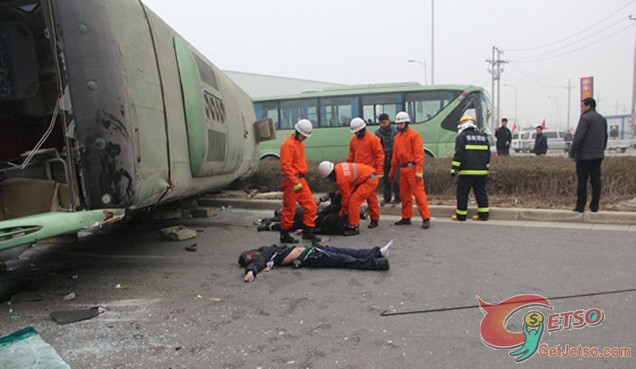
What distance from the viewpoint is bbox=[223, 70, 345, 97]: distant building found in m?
33.4

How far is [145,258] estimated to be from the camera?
4.93 m

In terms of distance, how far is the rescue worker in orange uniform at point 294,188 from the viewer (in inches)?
215

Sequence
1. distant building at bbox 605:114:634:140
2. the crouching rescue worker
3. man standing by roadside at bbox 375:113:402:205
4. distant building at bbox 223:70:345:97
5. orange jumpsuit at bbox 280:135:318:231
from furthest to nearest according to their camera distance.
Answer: distant building at bbox 605:114:634:140
distant building at bbox 223:70:345:97
man standing by roadside at bbox 375:113:402:205
orange jumpsuit at bbox 280:135:318:231
the crouching rescue worker

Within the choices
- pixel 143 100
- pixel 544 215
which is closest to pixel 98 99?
pixel 143 100

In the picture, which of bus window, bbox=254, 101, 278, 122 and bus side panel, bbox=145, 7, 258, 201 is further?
bus window, bbox=254, 101, 278, 122

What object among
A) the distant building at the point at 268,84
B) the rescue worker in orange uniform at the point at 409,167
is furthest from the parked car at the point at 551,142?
the rescue worker in orange uniform at the point at 409,167

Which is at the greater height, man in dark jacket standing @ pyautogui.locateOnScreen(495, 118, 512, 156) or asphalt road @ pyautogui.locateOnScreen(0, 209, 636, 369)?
man in dark jacket standing @ pyautogui.locateOnScreen(495, 118, 512, 156)

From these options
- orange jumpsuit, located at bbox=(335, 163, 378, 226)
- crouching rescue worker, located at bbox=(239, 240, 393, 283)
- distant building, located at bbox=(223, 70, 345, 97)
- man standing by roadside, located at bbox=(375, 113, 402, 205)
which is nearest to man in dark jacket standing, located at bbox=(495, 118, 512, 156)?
man standing by roadside, located at bbox=(375, 113, 402, 205)

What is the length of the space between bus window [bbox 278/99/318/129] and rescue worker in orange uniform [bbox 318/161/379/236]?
31.2 ft

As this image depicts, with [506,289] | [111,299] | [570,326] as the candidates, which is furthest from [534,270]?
[111,299]

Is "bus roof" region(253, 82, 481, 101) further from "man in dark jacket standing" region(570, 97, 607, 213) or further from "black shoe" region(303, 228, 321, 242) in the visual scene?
"black shoe" region(303, 228, 321, 242)

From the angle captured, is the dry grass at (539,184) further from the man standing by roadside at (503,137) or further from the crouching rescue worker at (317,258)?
the man standing by roadside at (503,137)

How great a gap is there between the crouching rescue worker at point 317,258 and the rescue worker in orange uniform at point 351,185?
5.23ft

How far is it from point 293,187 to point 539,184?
4586 millimetres
